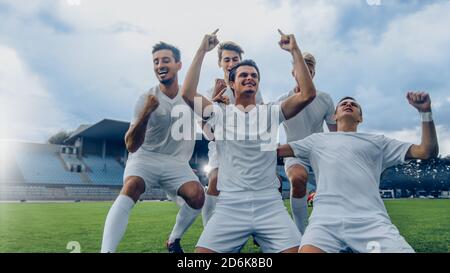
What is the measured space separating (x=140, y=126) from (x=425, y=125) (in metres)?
1.88

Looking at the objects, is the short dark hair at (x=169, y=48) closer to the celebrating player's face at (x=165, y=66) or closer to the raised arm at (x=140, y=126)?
the celebrating player's face at (x=165, y=66)

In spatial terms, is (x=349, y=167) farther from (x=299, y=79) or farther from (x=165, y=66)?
(x=165, y=66)

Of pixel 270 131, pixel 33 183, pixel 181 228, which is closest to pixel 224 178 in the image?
pixel 270 131

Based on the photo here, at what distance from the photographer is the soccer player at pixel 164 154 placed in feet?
9.75

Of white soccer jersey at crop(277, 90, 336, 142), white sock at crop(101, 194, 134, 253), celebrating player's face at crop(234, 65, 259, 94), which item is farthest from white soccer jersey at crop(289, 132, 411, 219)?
white sock at crop(101, 194, 134, 253)

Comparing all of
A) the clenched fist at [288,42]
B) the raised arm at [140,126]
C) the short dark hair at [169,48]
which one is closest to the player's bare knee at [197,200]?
the raised arm at [140,126]

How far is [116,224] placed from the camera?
2.72 m

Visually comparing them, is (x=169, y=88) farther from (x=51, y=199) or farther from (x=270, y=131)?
(x=51, y=199)

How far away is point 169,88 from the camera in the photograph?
129 inches

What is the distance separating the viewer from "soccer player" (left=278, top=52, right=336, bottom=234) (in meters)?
3.20

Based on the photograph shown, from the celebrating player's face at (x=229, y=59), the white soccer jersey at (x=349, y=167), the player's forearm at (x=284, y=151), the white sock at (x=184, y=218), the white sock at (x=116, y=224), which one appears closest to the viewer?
the white soccer jersey at (x=349, y=167)

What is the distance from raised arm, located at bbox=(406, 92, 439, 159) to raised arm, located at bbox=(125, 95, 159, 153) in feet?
5.32

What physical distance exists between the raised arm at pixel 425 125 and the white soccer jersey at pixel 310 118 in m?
1.22
